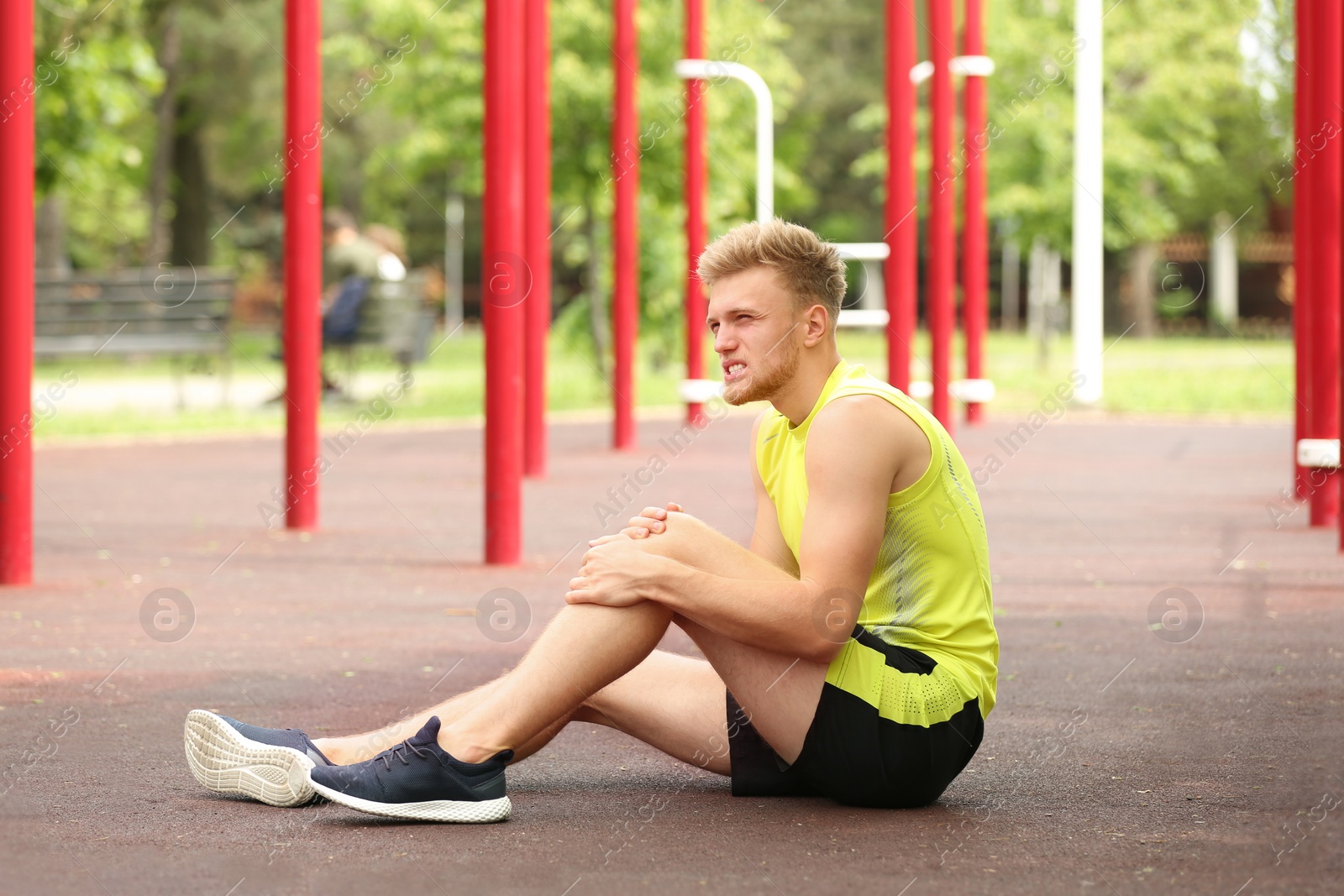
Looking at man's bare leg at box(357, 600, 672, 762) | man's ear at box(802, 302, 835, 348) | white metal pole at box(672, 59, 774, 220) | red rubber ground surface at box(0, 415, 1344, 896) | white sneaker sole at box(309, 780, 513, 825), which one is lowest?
red rubber ground surface at box(0, 415, 1344, 896)

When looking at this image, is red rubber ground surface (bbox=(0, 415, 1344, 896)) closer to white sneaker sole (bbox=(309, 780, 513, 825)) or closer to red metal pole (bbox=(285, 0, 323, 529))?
white sneaker sole (bbox=(309, 780, 513, 825))

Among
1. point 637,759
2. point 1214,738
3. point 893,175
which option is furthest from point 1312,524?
point 637,759

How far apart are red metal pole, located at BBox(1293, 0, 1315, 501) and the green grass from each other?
805 centimetres

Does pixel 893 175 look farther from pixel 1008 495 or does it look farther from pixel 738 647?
pixel 738 647

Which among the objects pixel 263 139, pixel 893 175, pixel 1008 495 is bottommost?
pixel 1008 495

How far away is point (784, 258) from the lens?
154 inches

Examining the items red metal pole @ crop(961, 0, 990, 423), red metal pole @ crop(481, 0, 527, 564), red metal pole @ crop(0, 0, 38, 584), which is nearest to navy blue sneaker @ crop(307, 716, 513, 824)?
red metal pole @ crop(0, 0, 38, 584)

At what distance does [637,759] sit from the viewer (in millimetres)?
4645

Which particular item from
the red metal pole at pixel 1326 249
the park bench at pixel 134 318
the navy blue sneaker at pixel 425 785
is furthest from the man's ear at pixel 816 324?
the park bench at pixel 134 318

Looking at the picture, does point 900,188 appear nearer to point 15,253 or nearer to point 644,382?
point 15,253

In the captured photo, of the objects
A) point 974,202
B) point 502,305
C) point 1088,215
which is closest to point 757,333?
point 502,305

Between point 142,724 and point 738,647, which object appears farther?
point 142,724

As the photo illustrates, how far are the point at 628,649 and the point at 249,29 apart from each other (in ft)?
105

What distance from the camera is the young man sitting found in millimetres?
3734
